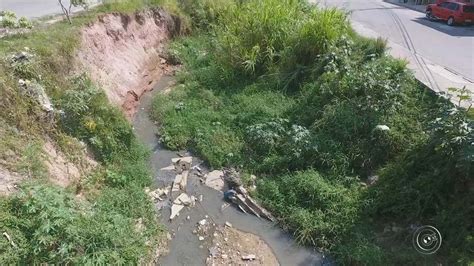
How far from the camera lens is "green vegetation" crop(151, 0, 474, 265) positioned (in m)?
5.76

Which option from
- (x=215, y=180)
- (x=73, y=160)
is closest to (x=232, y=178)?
(x=215, y=180)

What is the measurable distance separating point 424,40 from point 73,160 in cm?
1417

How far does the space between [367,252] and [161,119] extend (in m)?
5.88

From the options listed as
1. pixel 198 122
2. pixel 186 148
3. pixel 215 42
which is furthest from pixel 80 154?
pixel 215 42

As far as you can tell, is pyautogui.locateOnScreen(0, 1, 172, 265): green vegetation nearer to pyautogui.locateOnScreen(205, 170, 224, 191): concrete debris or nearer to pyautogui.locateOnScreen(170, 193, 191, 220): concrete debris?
pyautogui.locateOnScreen(170, 193, 191, 220): concrete debris

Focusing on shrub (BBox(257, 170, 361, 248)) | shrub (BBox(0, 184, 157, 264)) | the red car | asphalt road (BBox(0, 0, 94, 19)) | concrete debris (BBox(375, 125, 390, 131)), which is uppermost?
asphalt road (BBox(0, 0, 94, 19))

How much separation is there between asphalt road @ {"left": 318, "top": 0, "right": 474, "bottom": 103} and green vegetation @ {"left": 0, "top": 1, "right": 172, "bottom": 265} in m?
7.04

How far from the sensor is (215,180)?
24.6ft

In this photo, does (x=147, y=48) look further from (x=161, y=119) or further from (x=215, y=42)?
(x=161, y=119)

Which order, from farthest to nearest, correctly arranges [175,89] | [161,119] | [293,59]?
[175,89] < [293,59] < [161,119]

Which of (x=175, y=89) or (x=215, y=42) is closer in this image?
(x=175, y=89)

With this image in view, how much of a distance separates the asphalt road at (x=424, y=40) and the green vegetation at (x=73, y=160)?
704cm

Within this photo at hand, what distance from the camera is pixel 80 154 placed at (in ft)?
21.6

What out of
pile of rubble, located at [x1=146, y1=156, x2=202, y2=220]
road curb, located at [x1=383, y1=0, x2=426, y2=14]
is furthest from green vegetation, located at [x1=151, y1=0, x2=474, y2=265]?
road curb, located at [x1=383, y1=0, x2=426, y2=14]
